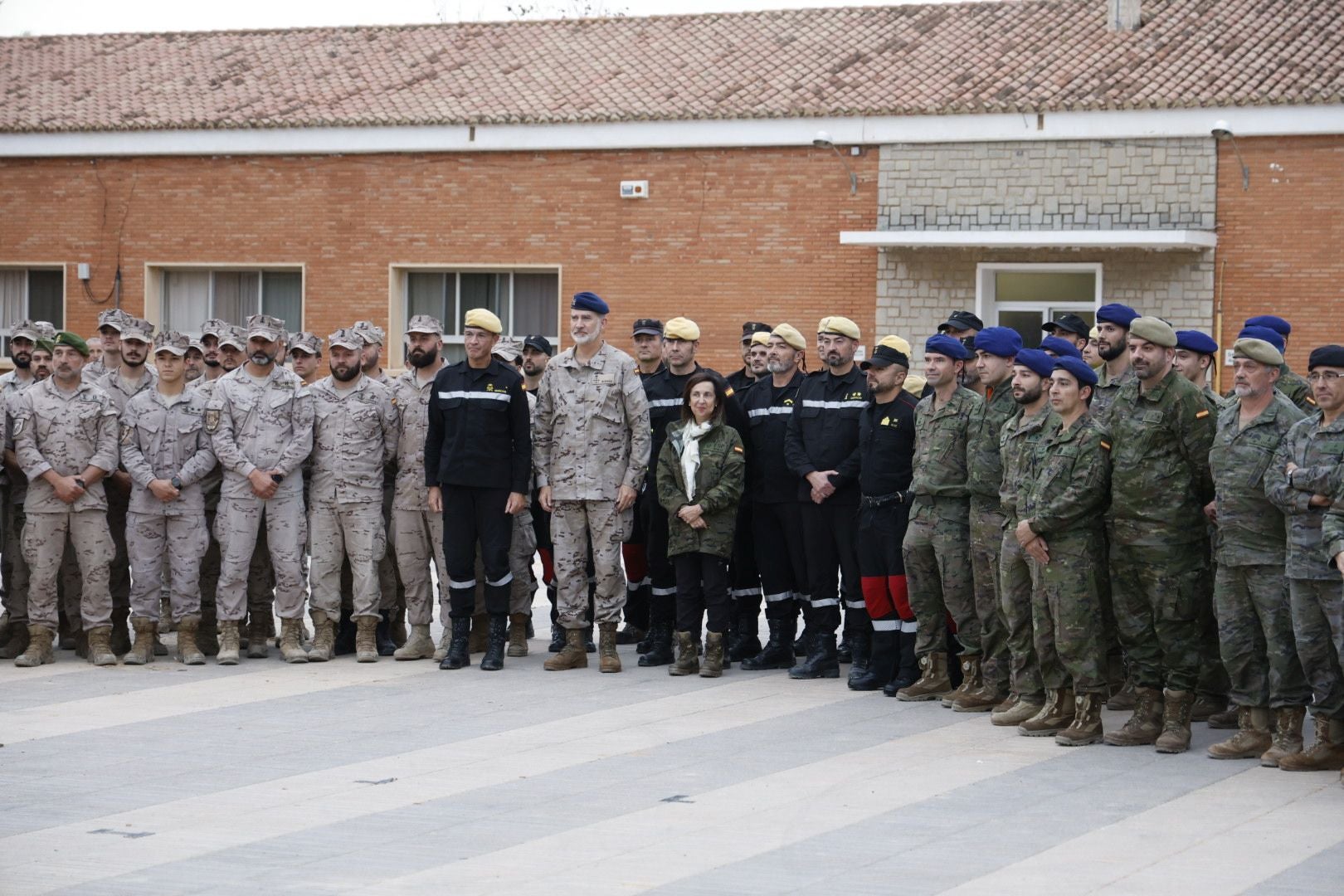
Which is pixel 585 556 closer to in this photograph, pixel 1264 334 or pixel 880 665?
pixel 880 665

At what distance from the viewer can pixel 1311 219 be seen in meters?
23.3

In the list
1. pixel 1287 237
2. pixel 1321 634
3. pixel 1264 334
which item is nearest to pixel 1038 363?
pixel 1264 334

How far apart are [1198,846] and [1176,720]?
2.00 metres

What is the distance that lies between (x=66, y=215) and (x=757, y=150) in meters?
11.4

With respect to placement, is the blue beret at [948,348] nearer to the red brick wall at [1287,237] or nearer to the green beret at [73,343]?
the green beret at [73,343]

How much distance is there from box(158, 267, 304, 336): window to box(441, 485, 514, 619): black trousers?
699 inches

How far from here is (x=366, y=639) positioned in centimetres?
1091

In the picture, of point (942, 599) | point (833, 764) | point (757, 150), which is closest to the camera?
point (833, 764)

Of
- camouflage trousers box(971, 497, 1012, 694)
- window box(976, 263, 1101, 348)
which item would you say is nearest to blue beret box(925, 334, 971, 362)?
camouflage trousers box(971, 497, 1012, 694)

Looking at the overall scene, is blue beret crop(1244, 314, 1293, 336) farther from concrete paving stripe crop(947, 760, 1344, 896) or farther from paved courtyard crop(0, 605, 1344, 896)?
concrete paving stripe crop(947, 760, 1344, 896)

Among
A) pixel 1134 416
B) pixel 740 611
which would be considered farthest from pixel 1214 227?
pixel 1134 416

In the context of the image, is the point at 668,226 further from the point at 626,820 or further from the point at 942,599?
the point at 626,820

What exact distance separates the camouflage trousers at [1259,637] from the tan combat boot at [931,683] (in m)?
1.79

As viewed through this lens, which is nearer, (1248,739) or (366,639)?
(1248,739)
